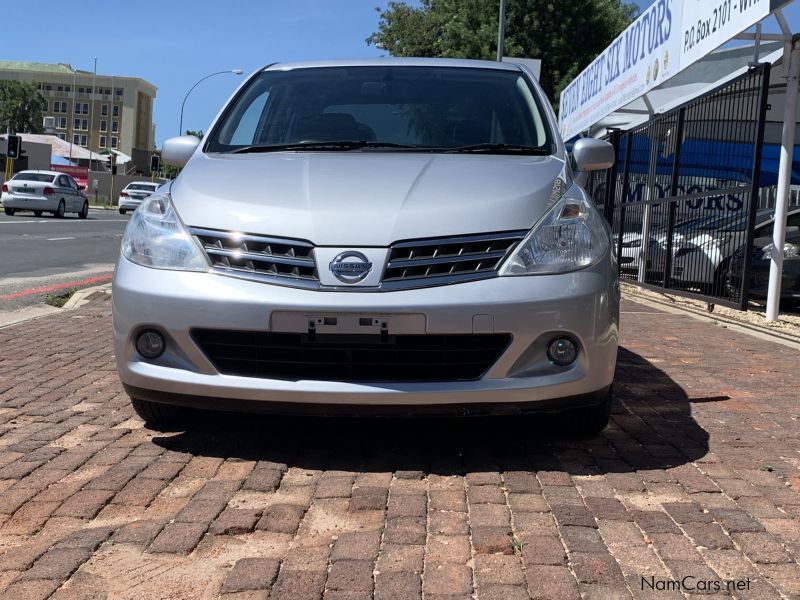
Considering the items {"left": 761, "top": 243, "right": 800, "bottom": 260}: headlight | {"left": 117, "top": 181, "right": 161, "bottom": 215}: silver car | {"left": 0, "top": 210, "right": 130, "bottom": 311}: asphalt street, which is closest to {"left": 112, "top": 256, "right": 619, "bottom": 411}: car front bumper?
{"left": 0, "top": 210, "right": 130, "bottom": 311}: asphalt street

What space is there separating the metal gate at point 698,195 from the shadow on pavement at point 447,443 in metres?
5.11

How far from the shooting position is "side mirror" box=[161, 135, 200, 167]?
186 inches

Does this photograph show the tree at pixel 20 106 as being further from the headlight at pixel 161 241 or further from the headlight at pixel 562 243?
the headlight at pixel 562 243

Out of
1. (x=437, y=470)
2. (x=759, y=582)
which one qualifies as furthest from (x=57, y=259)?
(x=759, y=582)

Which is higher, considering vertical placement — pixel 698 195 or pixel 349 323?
pixel 698 195

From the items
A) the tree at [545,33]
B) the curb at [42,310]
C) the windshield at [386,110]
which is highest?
the tree at [545,33]

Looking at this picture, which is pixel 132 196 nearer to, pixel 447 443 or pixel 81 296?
pixel 81 296

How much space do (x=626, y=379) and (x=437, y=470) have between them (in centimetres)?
235

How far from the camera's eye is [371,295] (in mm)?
3346

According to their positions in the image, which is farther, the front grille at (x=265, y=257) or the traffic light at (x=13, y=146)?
the traffic light at (x=13, y=146)

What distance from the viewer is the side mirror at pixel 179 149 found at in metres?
4.72

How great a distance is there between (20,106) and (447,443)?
121m

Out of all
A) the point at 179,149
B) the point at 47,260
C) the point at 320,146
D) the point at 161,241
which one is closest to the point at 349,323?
the point at 161,241

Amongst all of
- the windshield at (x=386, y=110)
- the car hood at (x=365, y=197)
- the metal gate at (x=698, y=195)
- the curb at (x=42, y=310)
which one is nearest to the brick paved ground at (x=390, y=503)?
the car hood at (x=365, y=197)
